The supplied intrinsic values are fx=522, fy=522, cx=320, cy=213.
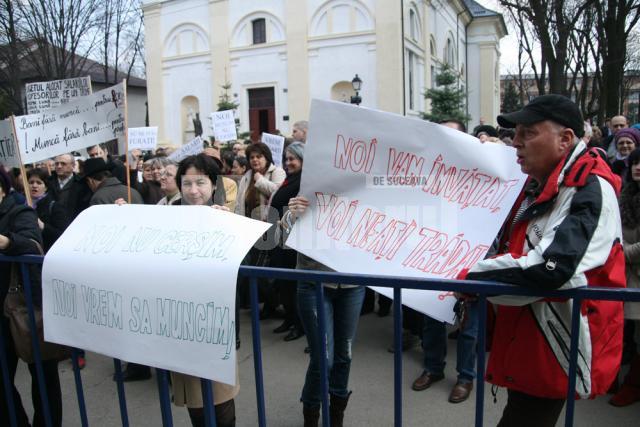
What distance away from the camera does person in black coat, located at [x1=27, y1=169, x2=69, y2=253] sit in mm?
4762

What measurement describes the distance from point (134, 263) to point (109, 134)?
2.92 m

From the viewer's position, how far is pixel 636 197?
371cm

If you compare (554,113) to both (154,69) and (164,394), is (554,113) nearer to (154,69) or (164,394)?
(164,394)

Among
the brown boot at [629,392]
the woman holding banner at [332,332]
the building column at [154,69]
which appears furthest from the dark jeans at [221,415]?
the building column at [154,69]

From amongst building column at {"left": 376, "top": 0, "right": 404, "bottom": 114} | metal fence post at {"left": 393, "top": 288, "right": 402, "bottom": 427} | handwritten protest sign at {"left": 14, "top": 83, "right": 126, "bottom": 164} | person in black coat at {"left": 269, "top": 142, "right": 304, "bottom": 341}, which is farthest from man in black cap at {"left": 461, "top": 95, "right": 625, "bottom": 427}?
building column at {"left": 376, "top": 0, "right": 404, "bottom": 114}

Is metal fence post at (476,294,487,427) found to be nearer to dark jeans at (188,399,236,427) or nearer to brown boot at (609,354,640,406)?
dark jeans at (188,399,236,427)

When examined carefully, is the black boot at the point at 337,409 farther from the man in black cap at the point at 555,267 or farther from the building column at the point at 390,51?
the building column at the point at 390,51

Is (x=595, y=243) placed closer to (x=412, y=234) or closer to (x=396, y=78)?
(x=412, y=234)

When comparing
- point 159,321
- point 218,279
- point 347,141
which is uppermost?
point 347,141

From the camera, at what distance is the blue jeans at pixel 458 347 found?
3.96 meters

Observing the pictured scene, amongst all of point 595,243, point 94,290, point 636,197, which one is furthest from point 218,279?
point 636,197

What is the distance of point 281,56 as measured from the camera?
90.4 ft

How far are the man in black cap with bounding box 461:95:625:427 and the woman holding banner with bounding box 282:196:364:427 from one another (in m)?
1.24

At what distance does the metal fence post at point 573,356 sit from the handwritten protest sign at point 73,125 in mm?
4146
